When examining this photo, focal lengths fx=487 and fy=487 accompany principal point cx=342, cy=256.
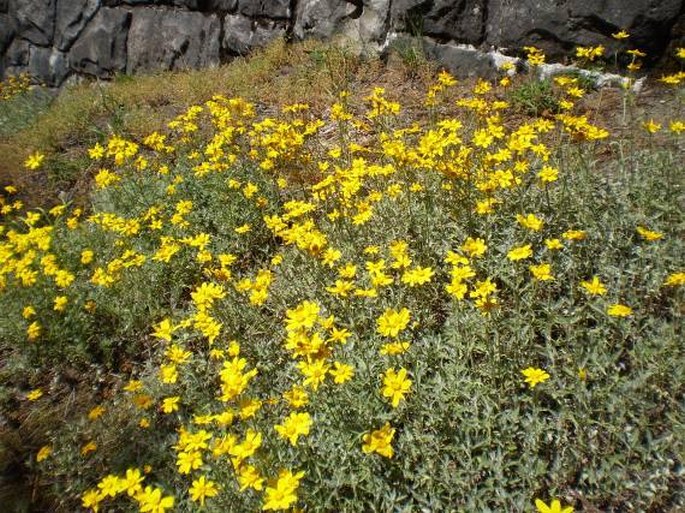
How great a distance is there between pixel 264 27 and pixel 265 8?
0.88ft

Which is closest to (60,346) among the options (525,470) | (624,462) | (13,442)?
(13,442)

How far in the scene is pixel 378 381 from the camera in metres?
2.42

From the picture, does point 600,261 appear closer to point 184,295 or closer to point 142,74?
point 184,295

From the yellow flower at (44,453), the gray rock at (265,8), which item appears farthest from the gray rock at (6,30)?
the yellow flower at (44,453)

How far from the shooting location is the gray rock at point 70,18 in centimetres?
938

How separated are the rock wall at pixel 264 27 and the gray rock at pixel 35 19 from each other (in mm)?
20

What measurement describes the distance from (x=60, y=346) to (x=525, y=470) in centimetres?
312

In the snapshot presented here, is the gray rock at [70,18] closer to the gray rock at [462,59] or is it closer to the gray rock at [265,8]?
the gray rock at [265,8]

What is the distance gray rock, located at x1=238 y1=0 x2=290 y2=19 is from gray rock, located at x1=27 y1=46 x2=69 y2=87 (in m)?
4.52

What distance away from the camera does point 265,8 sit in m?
7.46

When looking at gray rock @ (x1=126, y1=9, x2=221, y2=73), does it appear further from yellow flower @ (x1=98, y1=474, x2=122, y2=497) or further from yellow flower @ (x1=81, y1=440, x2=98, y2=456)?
yellow flower @ (x1=98, y1=474, x2=122, y2=497)

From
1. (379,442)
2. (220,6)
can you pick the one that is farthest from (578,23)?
(220,6)

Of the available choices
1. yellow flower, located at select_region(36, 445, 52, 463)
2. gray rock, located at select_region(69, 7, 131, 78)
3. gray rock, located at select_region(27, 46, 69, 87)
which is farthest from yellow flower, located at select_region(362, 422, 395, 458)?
gray rock, located at select_region(27, 46, 69, 87)

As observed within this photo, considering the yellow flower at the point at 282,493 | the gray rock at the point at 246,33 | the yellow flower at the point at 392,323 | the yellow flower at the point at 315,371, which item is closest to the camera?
the yellow flower at the point at 282,493
